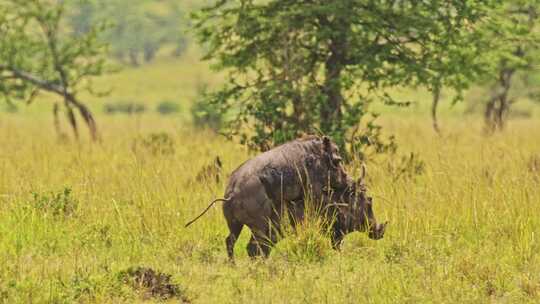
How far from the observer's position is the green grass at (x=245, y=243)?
6320 millimetres

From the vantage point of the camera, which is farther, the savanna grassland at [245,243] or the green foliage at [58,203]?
the green foliage at [58,203]

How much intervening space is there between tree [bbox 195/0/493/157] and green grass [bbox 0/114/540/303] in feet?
4.07

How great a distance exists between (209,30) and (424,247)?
5.83 m

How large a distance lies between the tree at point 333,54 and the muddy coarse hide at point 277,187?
3.72 m

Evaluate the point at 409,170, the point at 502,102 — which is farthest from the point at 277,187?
the point at 502,102

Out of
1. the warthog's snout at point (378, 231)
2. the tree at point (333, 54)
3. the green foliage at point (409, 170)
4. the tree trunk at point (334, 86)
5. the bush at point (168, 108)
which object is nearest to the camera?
the warthog's snout at point (378, 231)

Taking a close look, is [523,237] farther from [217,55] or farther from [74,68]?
[74,68]

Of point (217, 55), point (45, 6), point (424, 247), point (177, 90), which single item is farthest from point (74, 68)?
point (177, 90)

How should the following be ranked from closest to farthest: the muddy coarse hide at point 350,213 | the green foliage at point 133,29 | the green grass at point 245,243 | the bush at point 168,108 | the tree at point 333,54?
the green grass at point 245,243, the muddy coarse hide at point 350,213, the tree at point 333,54, the bush at point 168,108, the green foliage at point 133,29

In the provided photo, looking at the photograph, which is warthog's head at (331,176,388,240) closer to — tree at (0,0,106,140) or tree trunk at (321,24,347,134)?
tree trunk at (321,24,347,134)

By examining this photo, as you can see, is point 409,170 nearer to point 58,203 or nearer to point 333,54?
point 333,54

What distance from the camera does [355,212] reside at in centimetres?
782

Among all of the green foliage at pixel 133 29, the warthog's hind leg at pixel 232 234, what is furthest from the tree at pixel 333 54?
the green foliage at pixel 133 29

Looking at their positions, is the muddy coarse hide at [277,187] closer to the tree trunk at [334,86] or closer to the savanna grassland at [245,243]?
the savanna grassland at [245,243]
